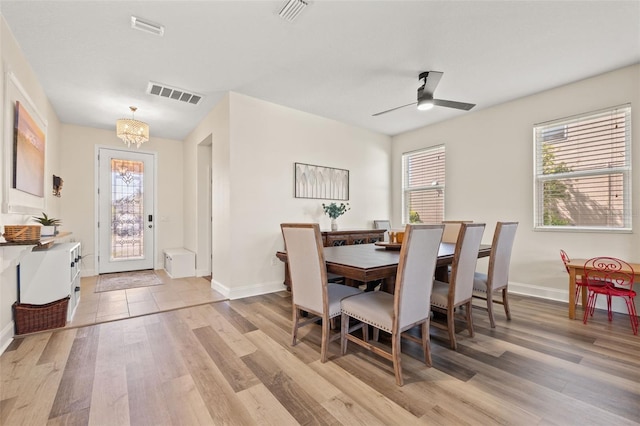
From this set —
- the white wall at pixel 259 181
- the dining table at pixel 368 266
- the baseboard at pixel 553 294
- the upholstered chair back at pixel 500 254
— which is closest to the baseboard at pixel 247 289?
the white wall at pixel 259 181

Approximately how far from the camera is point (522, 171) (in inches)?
152

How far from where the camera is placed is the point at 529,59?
2.93 meters

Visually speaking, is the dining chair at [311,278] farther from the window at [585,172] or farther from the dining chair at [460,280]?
the window at [585,172]

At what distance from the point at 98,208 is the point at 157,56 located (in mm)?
3649

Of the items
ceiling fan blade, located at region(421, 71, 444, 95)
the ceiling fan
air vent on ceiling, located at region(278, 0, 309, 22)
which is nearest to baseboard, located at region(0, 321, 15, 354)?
air vent on ceiling, located at region(278, 0, 309, 22)

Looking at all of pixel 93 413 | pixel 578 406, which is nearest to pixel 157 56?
pixel 93 413

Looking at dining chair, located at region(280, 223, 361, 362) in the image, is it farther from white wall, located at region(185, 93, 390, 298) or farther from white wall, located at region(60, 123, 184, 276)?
white wall, located at region(60, 123, 184, 276)

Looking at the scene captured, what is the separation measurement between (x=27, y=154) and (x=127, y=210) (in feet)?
9.07

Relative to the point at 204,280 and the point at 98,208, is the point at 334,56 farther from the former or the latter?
the point at 98,208

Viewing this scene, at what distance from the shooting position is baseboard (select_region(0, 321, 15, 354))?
223 centimetres

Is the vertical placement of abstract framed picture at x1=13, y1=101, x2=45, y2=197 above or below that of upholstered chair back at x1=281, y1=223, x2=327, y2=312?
above

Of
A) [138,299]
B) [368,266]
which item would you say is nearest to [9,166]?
[138,299]

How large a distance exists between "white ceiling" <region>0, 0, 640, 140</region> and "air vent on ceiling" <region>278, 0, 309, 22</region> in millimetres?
41

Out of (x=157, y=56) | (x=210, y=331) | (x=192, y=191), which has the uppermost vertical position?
(x=157, y=56)
